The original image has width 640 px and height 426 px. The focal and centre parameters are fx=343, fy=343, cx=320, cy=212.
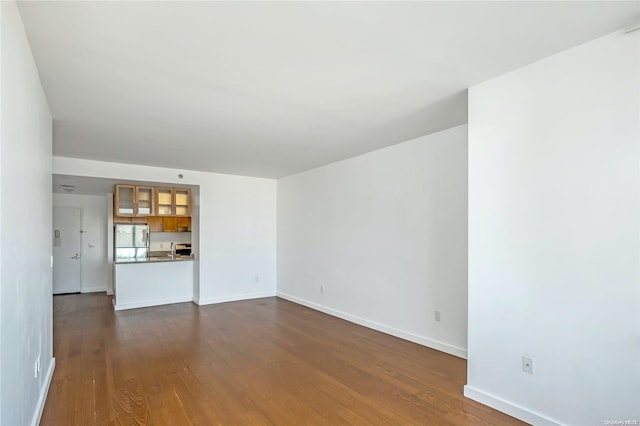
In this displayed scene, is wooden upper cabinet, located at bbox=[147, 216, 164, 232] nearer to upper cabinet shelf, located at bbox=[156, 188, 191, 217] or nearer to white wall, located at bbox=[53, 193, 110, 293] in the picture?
white wall, located at bbox=[53, 193, 110, 293]

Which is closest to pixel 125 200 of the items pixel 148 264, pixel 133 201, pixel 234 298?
pixel 133 201

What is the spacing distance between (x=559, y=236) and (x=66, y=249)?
29.6 ft

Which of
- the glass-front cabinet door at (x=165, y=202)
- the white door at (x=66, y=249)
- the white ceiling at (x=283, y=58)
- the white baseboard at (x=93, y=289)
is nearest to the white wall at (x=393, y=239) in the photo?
the white ceiling at (x=283, y=58)

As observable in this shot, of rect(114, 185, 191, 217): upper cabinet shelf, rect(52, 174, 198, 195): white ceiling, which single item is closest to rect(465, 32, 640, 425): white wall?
rect(52, 174, 198, 195): white ceiling

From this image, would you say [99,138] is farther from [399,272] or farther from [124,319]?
[399,272]

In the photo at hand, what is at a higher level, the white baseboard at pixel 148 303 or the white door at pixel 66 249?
the white door at pixel 66 249

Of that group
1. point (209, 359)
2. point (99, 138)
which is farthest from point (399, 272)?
point (99, 138)

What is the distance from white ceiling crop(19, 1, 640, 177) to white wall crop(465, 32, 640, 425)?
29 cm

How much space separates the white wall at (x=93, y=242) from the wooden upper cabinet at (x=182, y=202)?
2.61m

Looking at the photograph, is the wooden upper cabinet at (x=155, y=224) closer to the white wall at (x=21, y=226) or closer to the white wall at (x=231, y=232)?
the white wall at (x=231, y=232)

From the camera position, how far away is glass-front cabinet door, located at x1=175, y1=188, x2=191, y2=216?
6.50 meters

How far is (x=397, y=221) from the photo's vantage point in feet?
14.5

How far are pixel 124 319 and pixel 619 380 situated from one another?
19.1 ft

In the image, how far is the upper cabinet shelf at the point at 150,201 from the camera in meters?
6.14
